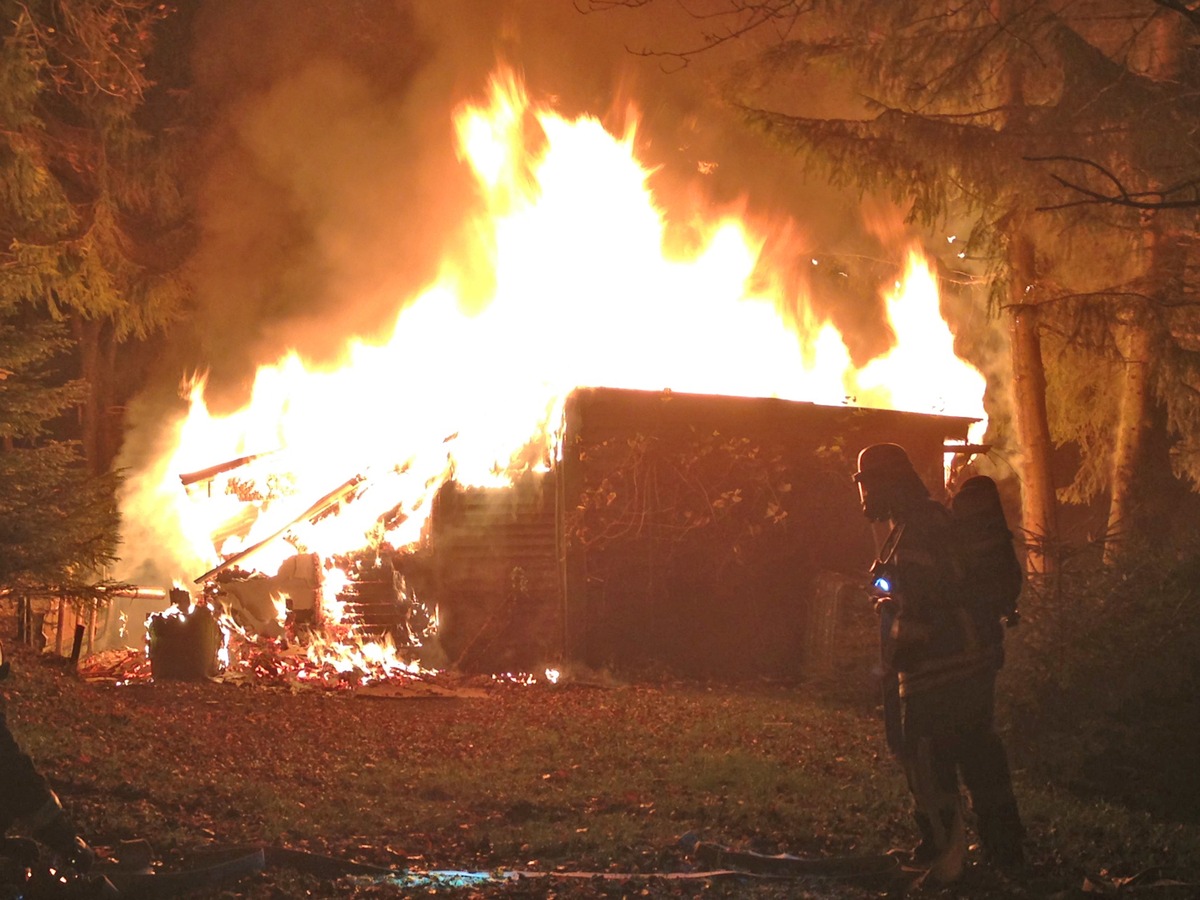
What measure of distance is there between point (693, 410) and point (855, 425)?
86.0 inches

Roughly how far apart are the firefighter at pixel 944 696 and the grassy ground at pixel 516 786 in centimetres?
25

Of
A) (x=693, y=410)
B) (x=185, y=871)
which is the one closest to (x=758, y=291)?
(x=693, y=410)

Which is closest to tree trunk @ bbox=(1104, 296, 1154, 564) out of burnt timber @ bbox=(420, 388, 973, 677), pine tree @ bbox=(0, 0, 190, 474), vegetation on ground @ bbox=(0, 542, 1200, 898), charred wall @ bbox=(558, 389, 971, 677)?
charred wall @ bbox=(558, 389, 971, 677)

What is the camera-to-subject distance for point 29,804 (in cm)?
496

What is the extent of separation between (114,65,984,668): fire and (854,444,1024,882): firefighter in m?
8.75

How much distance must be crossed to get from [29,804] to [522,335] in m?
10.9

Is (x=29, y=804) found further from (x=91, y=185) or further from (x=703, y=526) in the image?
(x=91, y=185)

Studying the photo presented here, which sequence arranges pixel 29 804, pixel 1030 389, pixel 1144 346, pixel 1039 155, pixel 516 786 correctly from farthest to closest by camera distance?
pixel 1030 389 < pixel 1144 346 < pixel 1039 155 < pixel 516 786 < pixel 29 804

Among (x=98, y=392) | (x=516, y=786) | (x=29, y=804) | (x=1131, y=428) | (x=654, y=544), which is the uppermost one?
(x=98, y=392)

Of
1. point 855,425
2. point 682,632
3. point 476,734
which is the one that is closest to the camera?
point 476,734

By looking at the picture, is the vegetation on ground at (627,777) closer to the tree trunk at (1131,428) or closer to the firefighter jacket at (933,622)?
the firefighter jacket at (933,622)

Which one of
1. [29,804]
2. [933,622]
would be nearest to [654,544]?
[933,622]

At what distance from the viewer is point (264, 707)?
10.8m

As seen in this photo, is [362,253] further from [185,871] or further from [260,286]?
[185,871]
